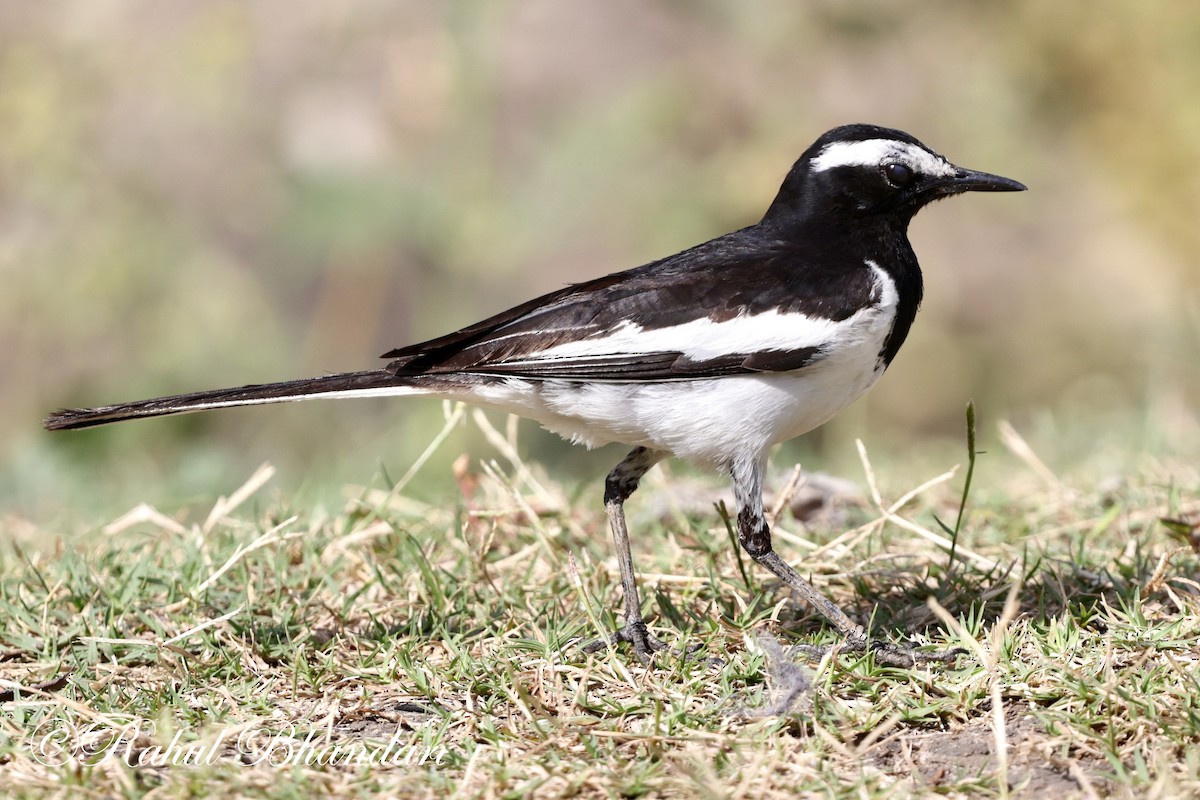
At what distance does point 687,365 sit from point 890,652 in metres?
1.15

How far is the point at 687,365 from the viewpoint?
14.3 feet

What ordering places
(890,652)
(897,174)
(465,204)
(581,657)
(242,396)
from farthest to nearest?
(465,204)
(897,174)
(242,396)
(581,657)
(890,652)

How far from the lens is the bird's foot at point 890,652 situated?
12.7 feet

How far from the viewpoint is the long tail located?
13.9ft

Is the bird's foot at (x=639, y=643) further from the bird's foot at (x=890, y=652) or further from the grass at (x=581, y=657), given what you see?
the bird's foot at (x=890, y=652)

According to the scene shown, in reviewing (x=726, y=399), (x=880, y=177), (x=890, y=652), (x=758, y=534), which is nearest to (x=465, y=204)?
(x=880, y=177)

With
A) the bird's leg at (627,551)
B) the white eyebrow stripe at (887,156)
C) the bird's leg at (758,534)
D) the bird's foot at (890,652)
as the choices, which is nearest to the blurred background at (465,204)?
the bird's leg at (627,551)

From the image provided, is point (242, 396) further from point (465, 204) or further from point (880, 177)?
point (465, 204)

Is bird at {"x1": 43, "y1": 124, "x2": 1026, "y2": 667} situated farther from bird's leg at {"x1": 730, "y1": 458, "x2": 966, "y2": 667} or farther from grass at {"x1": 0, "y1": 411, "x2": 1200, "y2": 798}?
grass at {"x1": 0, "y1": 411, "x2": 1200, "y2": 798}

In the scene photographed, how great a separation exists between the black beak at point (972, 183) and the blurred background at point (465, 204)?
2.41 meters

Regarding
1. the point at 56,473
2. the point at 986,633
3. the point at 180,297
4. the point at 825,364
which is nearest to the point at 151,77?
the point at 180,297

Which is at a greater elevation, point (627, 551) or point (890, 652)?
point (627, 551)

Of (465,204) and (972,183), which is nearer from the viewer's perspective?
(972,183)

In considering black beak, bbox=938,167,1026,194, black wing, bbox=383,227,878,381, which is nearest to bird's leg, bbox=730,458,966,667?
black wing, bbox=383,227,878,381
